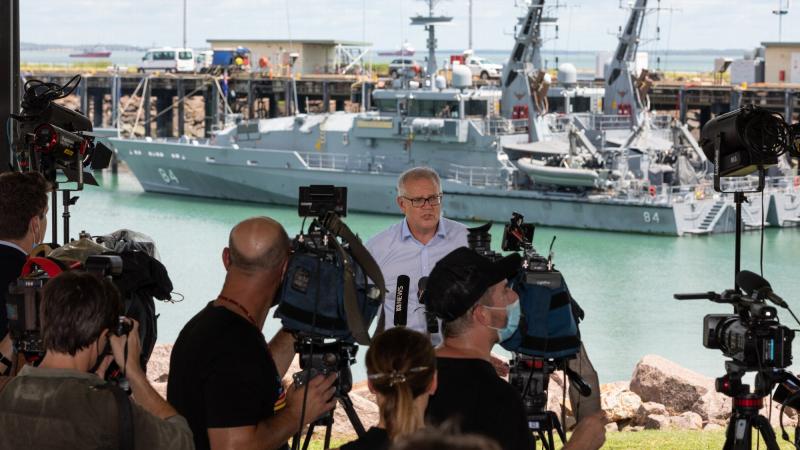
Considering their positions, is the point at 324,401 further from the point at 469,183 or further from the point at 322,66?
the point at 322,66

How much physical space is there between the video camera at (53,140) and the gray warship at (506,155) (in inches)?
863

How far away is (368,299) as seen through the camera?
360cm

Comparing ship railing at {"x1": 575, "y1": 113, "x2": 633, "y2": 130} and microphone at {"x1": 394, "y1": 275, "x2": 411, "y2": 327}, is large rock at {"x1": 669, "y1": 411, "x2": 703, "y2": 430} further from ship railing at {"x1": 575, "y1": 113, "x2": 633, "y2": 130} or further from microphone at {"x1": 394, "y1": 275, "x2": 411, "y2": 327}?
ship railing at {"x1": 575, "y1": 113, "x2": 633, "y2": 130}

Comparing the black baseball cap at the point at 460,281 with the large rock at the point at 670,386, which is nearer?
the black baseball cap at the point at 460,281

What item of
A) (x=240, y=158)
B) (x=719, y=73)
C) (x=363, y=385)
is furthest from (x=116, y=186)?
(x=363, y=385)

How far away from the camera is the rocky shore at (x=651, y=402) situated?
7289 millimetres

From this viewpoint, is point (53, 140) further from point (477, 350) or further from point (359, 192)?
point (359, 192)

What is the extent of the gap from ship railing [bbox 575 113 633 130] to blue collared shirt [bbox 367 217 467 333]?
87.4 feet

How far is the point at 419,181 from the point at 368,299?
107cm

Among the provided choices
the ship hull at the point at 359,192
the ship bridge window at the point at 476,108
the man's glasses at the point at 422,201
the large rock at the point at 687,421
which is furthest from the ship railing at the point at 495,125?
the man's glasses at the point at 422,201

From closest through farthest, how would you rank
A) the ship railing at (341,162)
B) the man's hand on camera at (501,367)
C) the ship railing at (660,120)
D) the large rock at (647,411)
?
the large rock at (647,411), the man's hand on camera at (501,367), the ship railing at (341,162), the ship railing at (660,120)

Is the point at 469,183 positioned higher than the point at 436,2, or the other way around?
the point at 436,2

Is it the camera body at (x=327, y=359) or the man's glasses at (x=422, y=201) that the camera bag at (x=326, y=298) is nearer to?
the camera body at (x=327, y=359)

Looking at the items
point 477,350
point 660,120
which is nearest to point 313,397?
point 477,350
